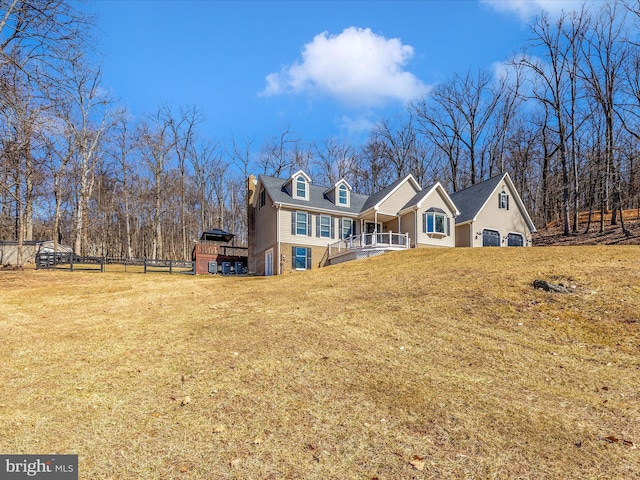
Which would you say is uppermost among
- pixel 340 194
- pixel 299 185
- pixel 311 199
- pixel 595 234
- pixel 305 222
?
pixel 299 185

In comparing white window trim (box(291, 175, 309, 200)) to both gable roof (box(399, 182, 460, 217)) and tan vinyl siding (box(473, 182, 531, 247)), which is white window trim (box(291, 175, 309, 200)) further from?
tan vinyl siding (box(473, 182, 531, 247))

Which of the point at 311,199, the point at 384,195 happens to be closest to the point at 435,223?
the point at 384,195

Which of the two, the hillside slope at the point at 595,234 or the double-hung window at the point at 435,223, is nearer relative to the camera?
the hillside slope at the point at 595,234

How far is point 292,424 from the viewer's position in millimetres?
4902

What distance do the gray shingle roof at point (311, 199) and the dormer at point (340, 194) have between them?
0.84ft

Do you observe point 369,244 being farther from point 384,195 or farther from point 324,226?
point 384,195

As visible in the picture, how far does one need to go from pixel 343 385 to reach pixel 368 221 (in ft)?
76.9

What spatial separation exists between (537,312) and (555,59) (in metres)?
30.4

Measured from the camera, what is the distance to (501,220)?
28891mm

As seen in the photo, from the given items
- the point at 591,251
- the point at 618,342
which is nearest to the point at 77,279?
the point at 618,342

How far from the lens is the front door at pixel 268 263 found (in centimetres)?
2670

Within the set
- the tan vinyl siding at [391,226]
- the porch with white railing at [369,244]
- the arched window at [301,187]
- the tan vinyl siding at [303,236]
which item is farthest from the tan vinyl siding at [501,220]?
the arched window at [301,187]

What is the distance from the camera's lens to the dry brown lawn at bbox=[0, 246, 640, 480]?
420 centimetres

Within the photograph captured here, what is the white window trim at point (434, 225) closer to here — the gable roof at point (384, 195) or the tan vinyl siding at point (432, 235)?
the tan vinyl siding at point (432, 235)
